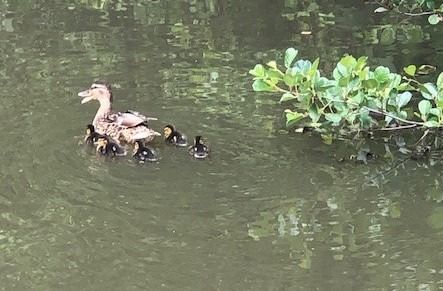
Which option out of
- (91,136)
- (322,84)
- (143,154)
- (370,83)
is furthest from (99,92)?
(370,83)

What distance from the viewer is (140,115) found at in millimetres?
5715

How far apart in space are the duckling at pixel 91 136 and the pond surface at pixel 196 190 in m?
0.07

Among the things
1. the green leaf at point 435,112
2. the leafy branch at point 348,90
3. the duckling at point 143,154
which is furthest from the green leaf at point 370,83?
the duckling at point 143,154

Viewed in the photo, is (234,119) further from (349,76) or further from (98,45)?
(98,45)

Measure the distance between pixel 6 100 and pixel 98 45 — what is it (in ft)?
4.91

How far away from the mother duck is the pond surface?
12 cm

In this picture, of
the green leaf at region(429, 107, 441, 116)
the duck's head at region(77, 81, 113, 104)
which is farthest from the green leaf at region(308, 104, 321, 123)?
the duck's head at region(77, 81, 113, 104)

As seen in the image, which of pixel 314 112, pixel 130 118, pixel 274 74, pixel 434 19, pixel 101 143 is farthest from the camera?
pixel 434 19

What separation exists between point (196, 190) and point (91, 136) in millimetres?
929

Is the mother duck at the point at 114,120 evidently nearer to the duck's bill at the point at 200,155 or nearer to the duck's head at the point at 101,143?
the duck's head at the point at 101,143

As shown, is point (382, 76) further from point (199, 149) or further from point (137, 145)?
point (137, 145)

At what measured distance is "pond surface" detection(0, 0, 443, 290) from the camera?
4.10 meters

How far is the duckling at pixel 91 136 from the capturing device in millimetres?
5462

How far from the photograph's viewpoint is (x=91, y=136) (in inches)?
217
